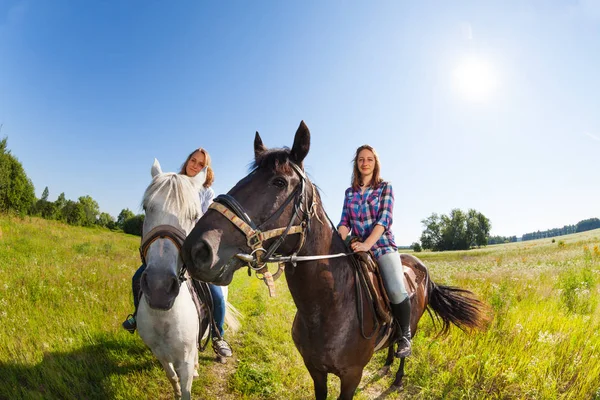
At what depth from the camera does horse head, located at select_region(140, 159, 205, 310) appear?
2312mm

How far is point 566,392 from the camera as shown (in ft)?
11.0

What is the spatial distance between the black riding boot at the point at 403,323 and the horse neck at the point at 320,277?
2.90ft

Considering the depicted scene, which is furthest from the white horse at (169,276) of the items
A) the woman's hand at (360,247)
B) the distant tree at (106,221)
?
the distant tree at (106,221)

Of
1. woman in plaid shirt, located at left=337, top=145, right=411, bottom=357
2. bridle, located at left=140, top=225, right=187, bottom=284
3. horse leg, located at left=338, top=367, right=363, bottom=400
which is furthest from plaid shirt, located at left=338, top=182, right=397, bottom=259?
bridle, located at left=140, top=225, right=187, bottom=284

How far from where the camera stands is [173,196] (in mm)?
2859

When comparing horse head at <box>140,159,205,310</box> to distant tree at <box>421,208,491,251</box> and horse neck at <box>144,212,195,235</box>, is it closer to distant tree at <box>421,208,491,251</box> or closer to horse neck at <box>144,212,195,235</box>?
horse neck at <box>144,212,195,235</box>

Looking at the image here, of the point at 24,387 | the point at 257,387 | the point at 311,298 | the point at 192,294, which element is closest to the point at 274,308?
the point at 257,387

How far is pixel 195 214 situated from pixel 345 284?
69.8 inches

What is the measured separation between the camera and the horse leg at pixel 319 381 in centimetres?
285

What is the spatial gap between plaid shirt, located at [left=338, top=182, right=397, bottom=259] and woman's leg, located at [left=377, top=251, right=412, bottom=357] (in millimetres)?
117

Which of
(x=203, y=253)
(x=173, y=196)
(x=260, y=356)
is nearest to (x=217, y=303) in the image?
(x=260, y=356)

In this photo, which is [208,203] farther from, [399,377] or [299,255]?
[399,377]

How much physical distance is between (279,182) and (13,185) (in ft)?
136

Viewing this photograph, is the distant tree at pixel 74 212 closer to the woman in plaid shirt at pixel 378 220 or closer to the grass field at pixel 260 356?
the grass field at pixel 260 356
